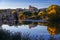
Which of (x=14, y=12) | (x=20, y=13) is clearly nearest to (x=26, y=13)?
(x=20, y=13)

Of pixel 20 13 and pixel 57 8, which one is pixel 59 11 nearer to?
pixel 57 8

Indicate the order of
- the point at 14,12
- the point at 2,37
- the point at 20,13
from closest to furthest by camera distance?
1. the point at 2,37
2. the point at 14,12
3. the point at 20,13

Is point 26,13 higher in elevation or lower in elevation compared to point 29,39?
lower

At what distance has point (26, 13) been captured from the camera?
1425 inches

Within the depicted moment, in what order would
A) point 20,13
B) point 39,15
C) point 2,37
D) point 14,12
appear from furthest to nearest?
point 39,15 → point 20,13 → point 14,12 → point 2,37

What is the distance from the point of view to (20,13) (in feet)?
114

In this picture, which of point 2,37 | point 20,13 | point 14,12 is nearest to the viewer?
point 2,37

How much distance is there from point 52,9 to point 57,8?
79 centimetres

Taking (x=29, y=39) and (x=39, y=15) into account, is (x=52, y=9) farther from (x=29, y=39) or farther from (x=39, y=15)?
(x=29, y=39)

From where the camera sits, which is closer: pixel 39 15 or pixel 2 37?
pixel 2 37

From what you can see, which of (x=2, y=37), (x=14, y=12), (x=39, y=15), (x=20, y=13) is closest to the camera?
→ (x=2, y=37)

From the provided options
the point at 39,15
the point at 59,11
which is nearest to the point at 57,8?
the point at 59,11

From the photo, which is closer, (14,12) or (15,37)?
(15,37)

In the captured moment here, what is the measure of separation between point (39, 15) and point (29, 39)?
3037 centimetres
